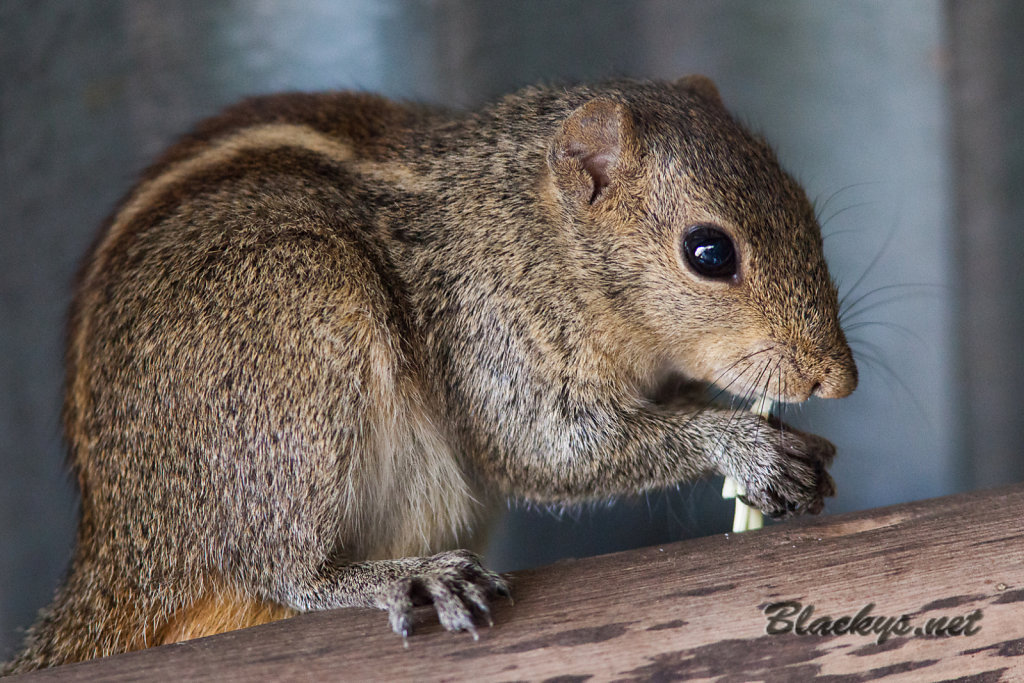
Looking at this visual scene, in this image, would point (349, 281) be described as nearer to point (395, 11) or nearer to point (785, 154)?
point (395, 11)

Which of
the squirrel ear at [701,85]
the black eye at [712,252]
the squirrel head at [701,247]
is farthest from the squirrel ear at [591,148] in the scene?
the squirrel ear at [701,85]

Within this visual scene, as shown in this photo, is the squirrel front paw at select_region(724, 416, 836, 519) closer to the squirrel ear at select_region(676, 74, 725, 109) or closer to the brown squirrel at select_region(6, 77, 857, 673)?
the brown squirrel at select_region(6, 77, 857, 673)

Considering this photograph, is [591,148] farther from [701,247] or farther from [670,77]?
[670,77]

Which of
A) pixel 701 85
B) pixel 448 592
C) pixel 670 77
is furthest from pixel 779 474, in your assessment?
pixel 670 77

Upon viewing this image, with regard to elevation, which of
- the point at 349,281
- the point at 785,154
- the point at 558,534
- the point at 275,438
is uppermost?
the point at 785,154

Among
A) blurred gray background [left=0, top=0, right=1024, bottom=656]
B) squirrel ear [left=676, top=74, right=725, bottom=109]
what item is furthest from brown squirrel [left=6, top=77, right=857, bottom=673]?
blurred gray background [left=0, top=0, right=1024, bottom=656]

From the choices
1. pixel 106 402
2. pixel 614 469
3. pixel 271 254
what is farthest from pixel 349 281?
pixel 614 469

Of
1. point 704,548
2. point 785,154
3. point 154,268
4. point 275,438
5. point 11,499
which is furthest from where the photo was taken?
point 785,154
